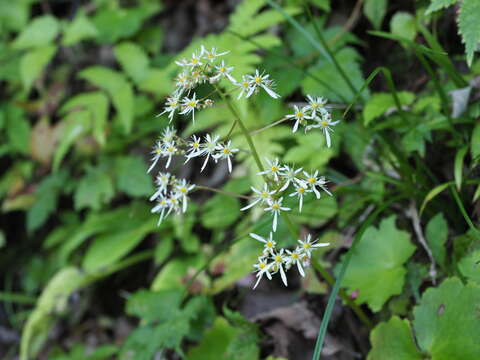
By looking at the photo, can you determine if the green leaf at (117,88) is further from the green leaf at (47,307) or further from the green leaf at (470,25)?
the green leaf at (470,25)

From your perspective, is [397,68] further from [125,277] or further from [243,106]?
[125,277]

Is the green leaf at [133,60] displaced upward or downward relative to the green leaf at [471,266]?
upward

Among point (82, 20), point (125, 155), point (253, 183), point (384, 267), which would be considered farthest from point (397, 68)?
point (82, 20)

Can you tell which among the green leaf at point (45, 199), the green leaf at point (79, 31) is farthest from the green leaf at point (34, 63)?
the green leaf at point (45, 199)

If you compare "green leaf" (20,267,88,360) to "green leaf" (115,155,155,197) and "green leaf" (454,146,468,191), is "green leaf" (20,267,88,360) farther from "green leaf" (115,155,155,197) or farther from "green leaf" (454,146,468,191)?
"green leaf" (454,146,468,191)

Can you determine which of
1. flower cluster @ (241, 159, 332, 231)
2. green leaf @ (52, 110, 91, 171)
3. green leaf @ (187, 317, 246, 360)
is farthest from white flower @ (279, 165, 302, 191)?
green leaf @ (52, 110, 91, 171)

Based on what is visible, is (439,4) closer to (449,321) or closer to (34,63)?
(449,321)
